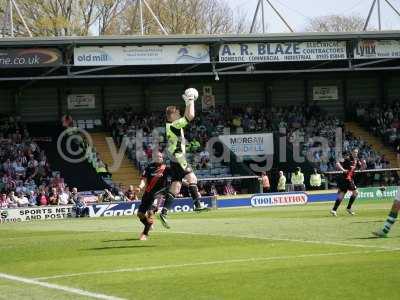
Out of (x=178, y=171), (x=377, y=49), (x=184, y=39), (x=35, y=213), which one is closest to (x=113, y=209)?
(x=35, y=213)

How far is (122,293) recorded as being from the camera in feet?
30.6

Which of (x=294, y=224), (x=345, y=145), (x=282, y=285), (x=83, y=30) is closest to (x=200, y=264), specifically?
(x=282, y=285)

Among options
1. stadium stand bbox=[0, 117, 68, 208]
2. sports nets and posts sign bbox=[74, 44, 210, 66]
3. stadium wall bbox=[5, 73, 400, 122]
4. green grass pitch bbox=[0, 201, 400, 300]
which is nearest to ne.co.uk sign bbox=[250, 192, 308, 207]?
sports nets and posts sign bbox=[74, 44, 210, 66]

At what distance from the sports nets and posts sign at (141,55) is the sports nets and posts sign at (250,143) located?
5188 millimetres

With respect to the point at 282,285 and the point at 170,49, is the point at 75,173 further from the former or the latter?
the point at 282,285

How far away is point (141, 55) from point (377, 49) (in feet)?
41.5

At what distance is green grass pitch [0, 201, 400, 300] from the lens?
9.31 meters

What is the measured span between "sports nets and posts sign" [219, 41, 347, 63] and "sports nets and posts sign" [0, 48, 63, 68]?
27.2 feet

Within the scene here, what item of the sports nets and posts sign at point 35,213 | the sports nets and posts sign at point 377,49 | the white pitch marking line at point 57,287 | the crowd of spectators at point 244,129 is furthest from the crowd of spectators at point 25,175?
the white pitch marking line at point 57,287

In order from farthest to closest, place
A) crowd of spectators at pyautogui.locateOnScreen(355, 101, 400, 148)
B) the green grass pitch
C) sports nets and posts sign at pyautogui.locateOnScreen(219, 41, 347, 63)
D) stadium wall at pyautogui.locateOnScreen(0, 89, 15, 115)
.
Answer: crowd of spectators at pyautogui.locateOnScreen(355, 101, 400, 148) < stadium wall at pyautogui.locateOnScreen(0, 89, 15, 115) < sports nets and posts sign at pyautogui.locateOnScreen(219, 41, 347, 63) < the green grass pitch

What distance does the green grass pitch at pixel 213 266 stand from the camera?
931cm

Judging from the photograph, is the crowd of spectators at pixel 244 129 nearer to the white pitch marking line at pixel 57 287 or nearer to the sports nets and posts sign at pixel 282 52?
the sports nets and posts sign at pixel 282 52

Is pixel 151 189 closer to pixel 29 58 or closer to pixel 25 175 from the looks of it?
pixel 29 58

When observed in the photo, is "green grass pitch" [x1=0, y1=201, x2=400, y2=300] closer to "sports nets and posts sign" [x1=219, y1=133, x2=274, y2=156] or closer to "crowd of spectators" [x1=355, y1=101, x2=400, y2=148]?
"sports nets and posts sign" [x1=219, y1=133, x2=274, y2=156]
